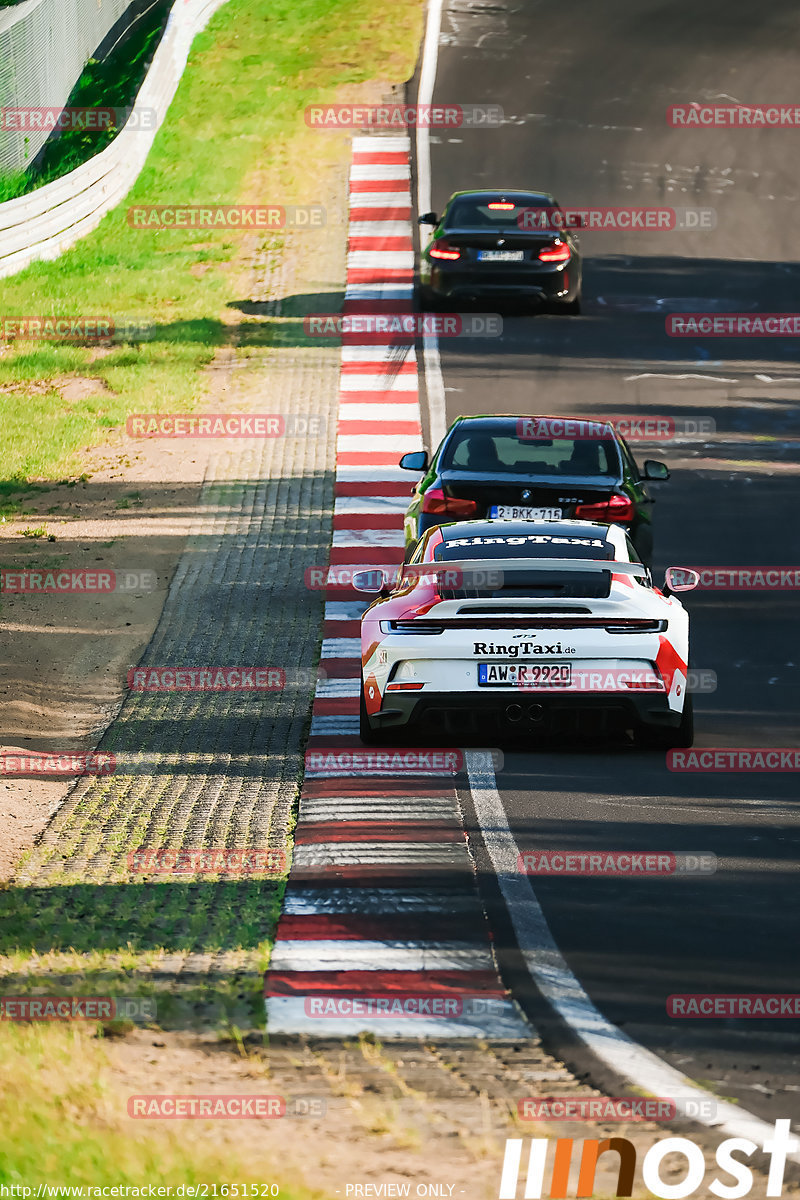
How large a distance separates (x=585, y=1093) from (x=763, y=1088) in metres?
0.59

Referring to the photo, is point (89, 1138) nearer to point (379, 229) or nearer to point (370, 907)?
point (370, 907)

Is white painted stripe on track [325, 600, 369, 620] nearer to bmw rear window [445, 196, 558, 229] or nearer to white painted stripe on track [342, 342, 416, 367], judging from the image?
white painted stripe on track [342, 342, 416, 367]

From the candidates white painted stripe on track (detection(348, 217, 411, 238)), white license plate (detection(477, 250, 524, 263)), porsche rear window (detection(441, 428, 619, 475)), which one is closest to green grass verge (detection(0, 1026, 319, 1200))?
porsche rear window (detection(441, 428, 619, 475))

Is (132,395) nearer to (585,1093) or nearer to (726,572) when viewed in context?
(726,572)

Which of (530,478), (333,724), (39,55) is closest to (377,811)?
(333,724)

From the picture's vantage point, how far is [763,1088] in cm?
581

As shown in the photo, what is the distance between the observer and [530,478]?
1259cm

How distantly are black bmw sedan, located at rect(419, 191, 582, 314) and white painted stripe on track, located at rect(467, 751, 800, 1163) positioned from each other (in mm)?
14004

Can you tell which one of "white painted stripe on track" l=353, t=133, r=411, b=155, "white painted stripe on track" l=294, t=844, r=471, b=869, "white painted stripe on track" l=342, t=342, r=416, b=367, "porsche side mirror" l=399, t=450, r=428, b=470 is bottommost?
"white painted stripe on track" l=353, t=133, r=411, b=155

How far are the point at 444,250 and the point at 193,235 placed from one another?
843 cm

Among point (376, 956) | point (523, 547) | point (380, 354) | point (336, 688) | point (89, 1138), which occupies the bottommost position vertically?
point (380, 354)

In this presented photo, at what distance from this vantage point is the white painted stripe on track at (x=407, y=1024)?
20.7ft

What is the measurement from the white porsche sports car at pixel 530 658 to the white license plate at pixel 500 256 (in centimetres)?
1269

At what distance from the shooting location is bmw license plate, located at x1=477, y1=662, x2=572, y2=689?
31.8ft
